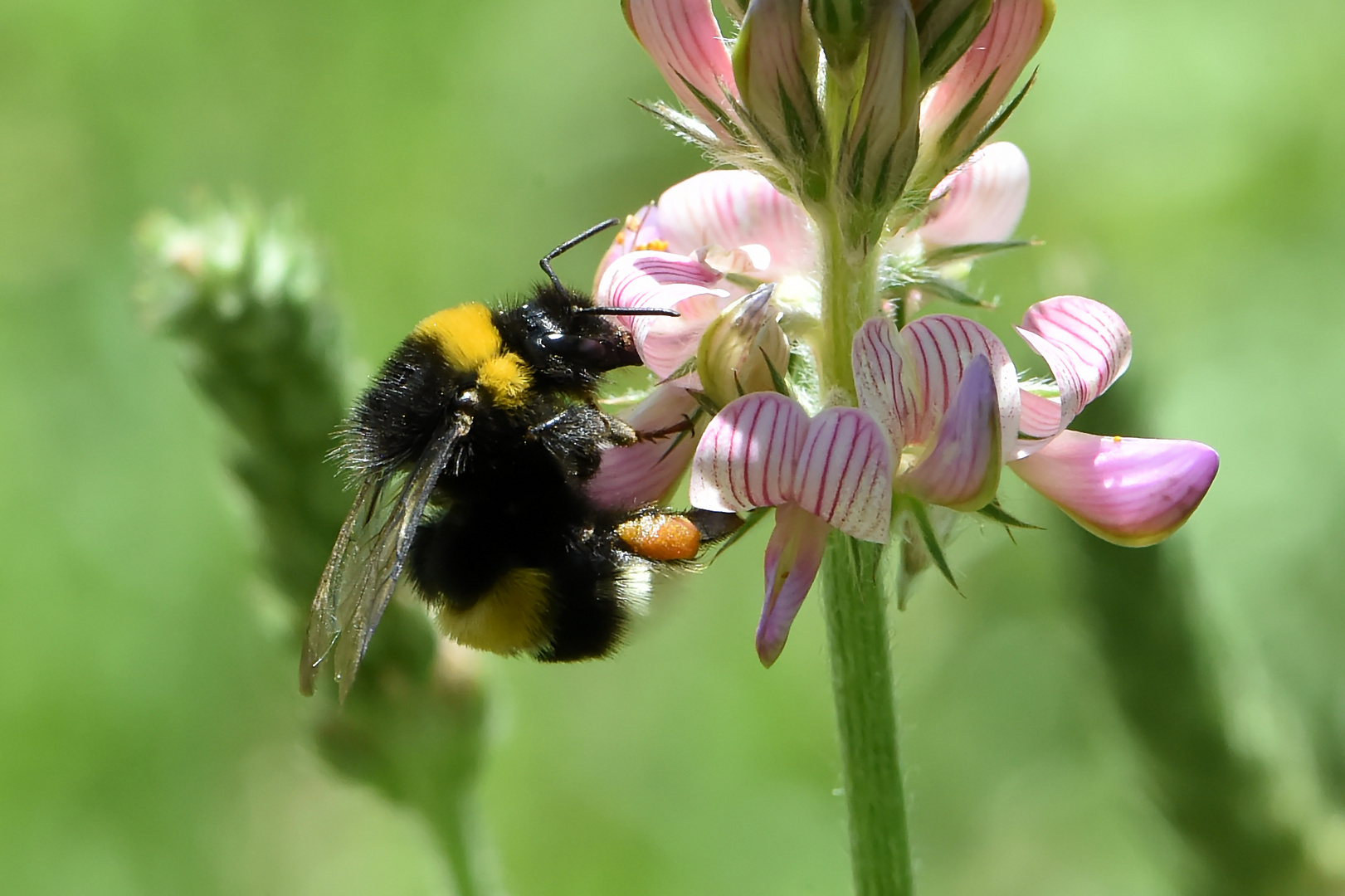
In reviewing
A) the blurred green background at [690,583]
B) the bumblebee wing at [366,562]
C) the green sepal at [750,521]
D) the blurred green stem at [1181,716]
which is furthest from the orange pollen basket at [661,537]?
the blurred green background at [690,583]

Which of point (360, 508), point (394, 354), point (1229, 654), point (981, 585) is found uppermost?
point (394, 354)

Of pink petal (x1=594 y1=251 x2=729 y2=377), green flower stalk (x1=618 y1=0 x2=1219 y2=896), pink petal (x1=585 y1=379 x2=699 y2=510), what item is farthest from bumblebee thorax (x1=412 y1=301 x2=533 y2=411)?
pink petal (x1=594 y1=251 x2=729 y2=377)

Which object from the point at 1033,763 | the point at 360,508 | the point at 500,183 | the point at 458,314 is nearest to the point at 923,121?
the point at 458,314

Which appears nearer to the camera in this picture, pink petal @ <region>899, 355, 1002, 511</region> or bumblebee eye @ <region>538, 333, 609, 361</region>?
pink petal @ <region>899, 355, 1002, 511</region>

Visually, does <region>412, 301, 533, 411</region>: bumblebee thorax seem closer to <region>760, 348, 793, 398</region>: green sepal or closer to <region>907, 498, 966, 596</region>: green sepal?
<region>760, 348, 793, 398</region>: green sepal

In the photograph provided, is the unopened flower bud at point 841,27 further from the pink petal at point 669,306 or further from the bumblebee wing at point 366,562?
the bumblebee wing at point 366,562

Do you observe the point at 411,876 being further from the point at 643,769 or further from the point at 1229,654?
the point at 1229,654

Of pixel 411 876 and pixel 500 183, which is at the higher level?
pixel 500 183
